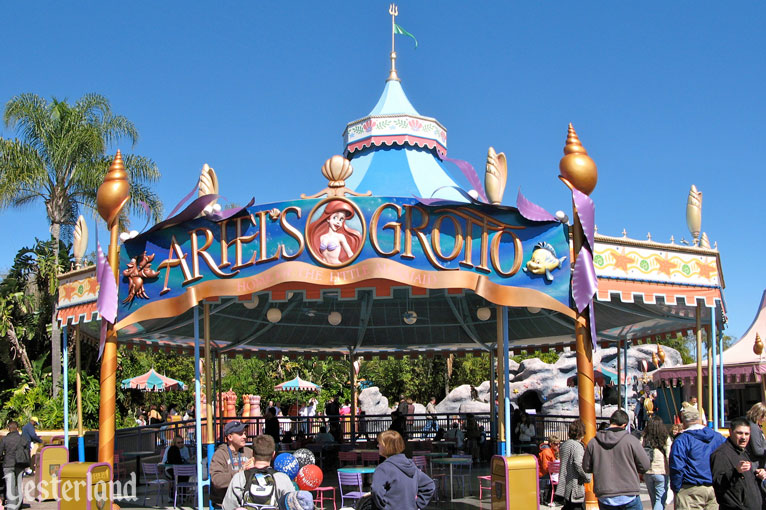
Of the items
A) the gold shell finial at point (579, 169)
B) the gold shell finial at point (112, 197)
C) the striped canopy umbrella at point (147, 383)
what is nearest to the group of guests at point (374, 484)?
the gold shell finial at point (579, 169)

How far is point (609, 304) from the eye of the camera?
45.0 feet

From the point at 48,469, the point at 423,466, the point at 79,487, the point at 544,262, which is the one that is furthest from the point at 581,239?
the point at 48,469

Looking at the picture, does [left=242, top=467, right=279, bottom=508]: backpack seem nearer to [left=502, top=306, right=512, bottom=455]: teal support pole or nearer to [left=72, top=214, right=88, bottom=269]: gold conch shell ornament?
[left=502, top=306, right=512, bottom=455]: teal support pole

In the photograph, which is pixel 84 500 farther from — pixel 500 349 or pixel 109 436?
pixel 500 349

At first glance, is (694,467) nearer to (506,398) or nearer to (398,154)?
(506,398)

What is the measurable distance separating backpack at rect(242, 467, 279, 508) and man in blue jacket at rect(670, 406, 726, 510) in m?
3.82

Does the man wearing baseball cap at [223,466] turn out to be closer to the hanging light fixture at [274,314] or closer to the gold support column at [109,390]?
the gold support column at [109,390]

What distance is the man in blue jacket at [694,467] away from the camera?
7141mm

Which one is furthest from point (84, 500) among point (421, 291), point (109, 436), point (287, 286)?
point (421, 291)

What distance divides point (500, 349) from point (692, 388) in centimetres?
1888

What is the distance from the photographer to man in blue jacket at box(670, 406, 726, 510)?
714 centimetres

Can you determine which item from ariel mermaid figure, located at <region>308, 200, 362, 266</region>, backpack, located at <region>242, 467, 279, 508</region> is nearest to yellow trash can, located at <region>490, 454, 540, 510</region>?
ariel mermaid figure, located at <region>308, 200, 362, 266</region>

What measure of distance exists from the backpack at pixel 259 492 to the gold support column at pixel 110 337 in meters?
6.64

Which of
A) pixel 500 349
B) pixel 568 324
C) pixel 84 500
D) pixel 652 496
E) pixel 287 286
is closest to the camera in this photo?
pixel 652 496
